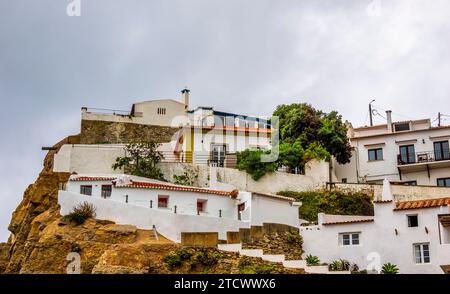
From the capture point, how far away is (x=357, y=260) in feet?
147

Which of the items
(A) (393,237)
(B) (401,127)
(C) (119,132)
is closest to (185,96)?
(C) (119,132)

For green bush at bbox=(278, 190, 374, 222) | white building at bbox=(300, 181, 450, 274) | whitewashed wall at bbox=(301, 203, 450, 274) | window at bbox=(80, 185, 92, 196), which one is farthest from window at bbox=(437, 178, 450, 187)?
window at bbox=(80, 185, 92, 196)

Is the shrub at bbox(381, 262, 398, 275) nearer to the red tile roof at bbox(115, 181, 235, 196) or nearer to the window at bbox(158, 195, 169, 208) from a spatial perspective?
the red tile roof at bbox(115, 181, 235, 196)

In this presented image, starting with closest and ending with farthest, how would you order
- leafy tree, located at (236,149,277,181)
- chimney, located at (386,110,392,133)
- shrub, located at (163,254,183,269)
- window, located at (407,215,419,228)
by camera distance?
1. shrub, located at (163,254,183,269)
2. window, located at (407,215,419,228)
3. leafy tree, located at (236,149,277,181)
4. chimney, located at (386,110,392,133)

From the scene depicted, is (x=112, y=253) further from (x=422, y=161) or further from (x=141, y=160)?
(x=422, y=161)

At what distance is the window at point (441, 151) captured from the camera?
6156 cm

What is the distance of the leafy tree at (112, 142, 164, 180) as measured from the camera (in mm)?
54375

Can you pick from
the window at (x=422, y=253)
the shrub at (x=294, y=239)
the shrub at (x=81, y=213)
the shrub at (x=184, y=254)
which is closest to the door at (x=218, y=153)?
the shrub at (x=294, y=239)

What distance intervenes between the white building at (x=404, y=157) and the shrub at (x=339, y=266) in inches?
727

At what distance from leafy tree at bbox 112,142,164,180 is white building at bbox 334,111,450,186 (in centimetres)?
1657

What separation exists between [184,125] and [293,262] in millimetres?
23584

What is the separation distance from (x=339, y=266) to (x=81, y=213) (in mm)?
16029

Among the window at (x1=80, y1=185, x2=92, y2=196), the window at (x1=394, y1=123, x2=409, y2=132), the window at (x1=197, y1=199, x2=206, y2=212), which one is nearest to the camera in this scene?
the window at (x1=197, y1=199, x2=206, y2=212)

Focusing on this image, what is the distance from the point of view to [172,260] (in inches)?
1654
